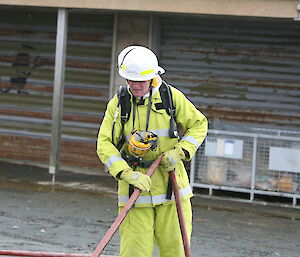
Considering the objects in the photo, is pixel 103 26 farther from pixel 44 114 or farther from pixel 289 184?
pixel 289 184

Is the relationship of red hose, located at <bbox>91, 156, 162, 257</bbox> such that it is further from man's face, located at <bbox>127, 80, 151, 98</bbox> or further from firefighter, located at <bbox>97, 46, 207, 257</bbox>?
man's face, located at <bbox>127, 80, 151, 98</bbox>

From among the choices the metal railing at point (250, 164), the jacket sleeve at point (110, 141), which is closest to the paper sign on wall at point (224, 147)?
the metal railing at point (250, 164)

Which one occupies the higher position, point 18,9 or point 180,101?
point 18,9

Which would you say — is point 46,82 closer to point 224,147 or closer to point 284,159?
point 224,147

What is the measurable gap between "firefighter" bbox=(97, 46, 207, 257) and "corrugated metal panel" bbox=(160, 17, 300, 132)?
6843 mm

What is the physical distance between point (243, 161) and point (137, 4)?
282 cm

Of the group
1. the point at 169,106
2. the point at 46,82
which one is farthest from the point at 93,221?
the point at 46,82

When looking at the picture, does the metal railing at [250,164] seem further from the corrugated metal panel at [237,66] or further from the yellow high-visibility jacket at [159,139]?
the yellow high-visibility jacket at [159,139]

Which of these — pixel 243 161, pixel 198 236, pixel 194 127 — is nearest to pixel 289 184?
pixel 243 161

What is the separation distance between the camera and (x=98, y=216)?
929 centimetres

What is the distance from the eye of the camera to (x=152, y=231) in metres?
5.40

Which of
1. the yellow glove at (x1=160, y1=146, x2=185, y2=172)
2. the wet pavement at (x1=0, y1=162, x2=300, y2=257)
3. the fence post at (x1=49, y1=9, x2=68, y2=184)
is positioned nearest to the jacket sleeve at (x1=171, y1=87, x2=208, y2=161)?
the yellow glove at (x1=160, y1=146, x2=185, y2=172)

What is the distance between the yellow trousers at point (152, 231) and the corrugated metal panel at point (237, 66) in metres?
6.89

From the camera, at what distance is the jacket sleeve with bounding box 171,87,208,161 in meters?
5.43
